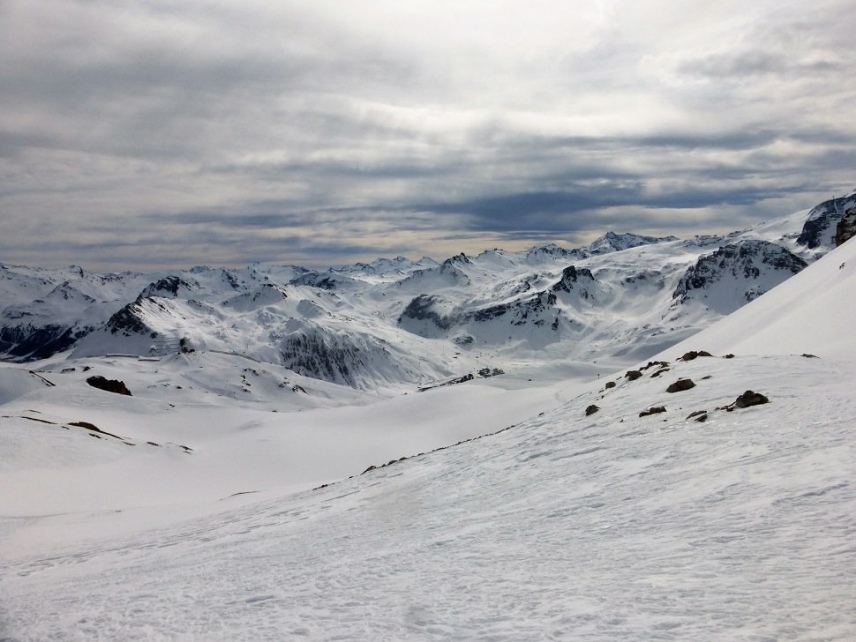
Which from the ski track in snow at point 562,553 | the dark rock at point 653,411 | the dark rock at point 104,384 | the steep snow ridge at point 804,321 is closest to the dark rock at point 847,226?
the steep snow ridge at point 804,321

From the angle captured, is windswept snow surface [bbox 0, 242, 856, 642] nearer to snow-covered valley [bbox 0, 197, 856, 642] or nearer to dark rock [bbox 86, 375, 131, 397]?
snow-covered valley [bbox 0, 197, 856, 642]

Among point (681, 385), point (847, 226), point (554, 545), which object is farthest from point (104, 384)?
point (847, 226)

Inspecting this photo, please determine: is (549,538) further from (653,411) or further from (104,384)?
(104,384)

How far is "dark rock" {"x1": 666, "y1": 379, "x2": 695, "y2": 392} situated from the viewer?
20.1 m

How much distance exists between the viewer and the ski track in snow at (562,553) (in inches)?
311

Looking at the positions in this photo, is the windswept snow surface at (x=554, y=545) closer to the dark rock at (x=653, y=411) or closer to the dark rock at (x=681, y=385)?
the dark rock at (x=653, y=411)

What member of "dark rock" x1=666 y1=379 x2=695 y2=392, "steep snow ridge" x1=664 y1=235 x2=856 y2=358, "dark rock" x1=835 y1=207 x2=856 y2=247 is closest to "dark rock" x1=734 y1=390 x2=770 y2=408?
"dark rock" x1=666 y1=379 x2=695 y2=392

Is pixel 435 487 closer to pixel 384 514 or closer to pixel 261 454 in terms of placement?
pixel 384 514

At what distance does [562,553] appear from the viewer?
1059 cm

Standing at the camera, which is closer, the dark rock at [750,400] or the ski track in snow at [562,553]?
the ski track in snow at [562,553]

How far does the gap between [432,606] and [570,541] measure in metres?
3.09

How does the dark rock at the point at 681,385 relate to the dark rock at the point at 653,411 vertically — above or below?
above

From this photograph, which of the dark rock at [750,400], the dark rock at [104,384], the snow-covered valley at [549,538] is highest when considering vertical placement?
the dark rock at [750,400]

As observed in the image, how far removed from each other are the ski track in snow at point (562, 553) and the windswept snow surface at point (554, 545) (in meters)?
0.05
